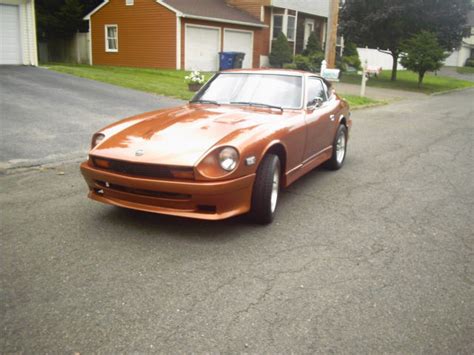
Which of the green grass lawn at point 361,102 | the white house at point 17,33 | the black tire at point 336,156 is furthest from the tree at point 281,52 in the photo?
the black tire at point 336,156

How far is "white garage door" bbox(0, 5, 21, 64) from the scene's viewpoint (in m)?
18.7

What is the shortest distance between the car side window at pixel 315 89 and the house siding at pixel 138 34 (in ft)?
61.6

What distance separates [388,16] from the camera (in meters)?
23.9

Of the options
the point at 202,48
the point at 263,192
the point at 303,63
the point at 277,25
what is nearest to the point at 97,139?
the point at 263,192

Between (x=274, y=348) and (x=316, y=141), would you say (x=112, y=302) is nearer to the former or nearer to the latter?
(x=274, y=348)

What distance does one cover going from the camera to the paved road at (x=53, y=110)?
7617 millimetres

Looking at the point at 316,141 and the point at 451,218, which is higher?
the point at 316,141

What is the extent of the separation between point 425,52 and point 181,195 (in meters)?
21.2

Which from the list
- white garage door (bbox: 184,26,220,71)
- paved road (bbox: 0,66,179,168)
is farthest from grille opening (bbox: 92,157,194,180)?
white garage door (bbox: 184,26,220,71)

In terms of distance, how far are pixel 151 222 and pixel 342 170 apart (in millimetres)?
3501

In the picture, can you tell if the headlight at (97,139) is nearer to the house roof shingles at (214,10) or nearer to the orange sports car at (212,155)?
the orange sports car at (212,155)

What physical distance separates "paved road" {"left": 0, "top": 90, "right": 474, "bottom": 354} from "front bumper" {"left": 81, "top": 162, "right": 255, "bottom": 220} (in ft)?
0.83

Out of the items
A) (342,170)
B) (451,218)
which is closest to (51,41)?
(342,170)

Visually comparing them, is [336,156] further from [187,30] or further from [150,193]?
[187,30]
